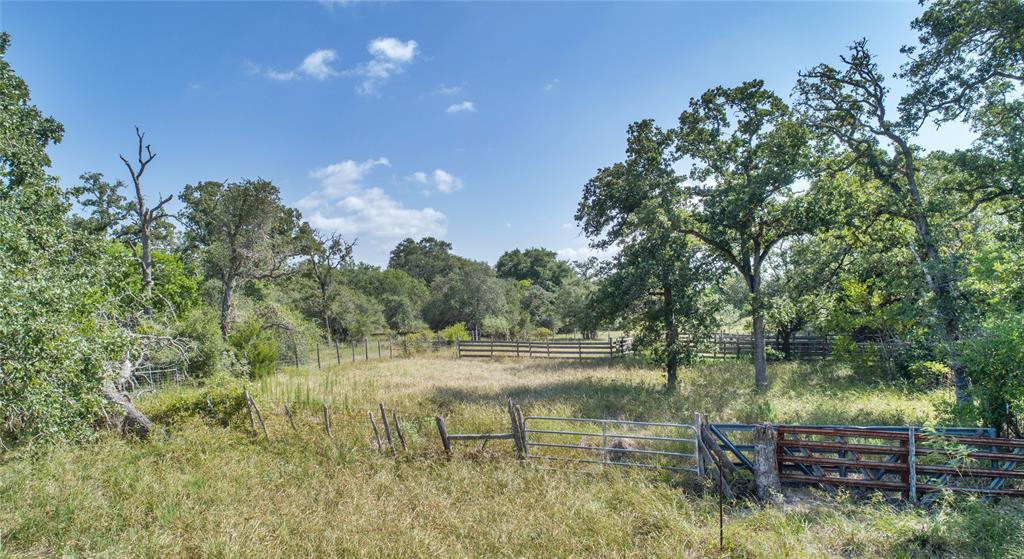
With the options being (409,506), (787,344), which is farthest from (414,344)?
(409,506)

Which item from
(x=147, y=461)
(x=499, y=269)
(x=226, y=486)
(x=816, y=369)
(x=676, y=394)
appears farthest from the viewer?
(x=499, y=269)

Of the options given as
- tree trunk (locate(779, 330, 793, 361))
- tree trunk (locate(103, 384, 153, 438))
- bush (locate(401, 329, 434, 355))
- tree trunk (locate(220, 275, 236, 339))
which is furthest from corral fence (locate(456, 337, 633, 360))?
tree trunk (locate(103, 384, 153, 438))

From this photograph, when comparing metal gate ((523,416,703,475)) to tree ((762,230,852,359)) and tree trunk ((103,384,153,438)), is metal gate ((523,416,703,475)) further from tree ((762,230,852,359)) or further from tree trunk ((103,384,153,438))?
tree trunk ((103,384,153,438))

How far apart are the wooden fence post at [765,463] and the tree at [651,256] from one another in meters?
7.91

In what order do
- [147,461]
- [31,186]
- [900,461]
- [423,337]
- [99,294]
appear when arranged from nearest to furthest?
[900,461]
[147,461]
[99,294]
[31,186]
[423,337]

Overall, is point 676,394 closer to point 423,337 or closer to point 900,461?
point 900,461

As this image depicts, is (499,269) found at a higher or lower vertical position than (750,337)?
higher

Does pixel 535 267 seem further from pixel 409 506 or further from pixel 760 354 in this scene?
pixel 409 506

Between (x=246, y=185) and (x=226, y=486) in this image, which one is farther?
(x=246, y=185)

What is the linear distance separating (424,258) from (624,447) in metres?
68.0

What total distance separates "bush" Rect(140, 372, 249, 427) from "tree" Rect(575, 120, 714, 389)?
1178cm

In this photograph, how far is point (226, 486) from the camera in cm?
752

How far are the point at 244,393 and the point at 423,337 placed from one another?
19.2 meters

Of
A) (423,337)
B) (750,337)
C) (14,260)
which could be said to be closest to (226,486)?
(14,260)
